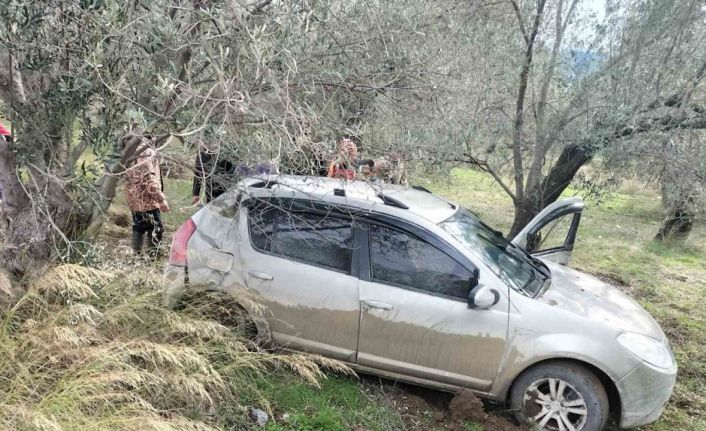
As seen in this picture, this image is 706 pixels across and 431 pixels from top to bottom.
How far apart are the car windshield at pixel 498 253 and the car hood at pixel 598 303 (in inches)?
5.4

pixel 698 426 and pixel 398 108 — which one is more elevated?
pixel 398 108

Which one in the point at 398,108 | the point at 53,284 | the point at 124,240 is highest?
→ the point at 398,108

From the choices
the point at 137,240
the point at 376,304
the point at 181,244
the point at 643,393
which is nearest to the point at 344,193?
the point at 376,304

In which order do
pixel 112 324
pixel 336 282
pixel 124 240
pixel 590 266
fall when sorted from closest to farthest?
1. pixel 112 324
2. pixel 336 282
3. pixel 124 240
4. pixel 590 266

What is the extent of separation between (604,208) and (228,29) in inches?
585

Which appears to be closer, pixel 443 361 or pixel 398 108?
pixel 443 361

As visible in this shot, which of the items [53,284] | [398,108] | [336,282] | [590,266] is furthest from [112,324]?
[590,266]

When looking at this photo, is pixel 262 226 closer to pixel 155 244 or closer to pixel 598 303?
pixel 155 244

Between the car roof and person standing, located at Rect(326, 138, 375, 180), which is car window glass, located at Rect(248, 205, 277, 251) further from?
person standing, located at Rect(326, 138, 375, 180)

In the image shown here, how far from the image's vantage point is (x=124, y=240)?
6.63 metres

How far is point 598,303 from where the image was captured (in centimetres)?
406

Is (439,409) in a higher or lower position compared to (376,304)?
lower

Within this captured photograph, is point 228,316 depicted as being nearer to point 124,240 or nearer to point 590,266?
point 124,240

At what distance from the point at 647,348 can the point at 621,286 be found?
4713 millimetres
